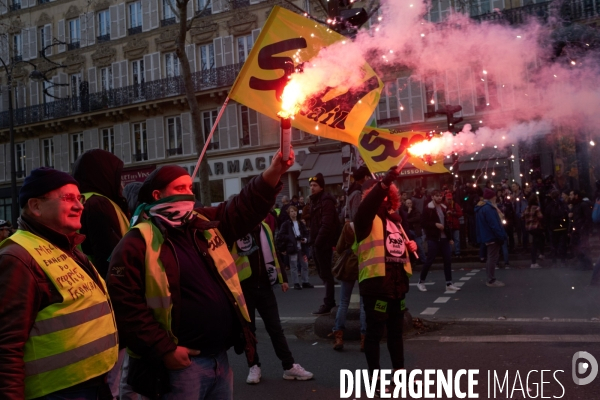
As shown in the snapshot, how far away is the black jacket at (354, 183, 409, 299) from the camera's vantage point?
4816 millimetres

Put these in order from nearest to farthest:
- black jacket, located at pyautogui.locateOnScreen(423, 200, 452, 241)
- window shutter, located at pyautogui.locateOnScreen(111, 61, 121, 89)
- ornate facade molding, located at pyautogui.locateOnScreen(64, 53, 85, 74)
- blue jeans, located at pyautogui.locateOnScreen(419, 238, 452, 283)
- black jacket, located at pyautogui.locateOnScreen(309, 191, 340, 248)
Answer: black jacket, located at pyautogui.locateOnScreen(309, 191, 340, 248) < blue jeans, located at pyautogui.locateOnScreen(419, 238, 452, 283) < black jacket, located at pyautogui.locateOnScreen(423, 200, 452, 241) < window shutter, located at pyautogui.locateOnScreen(111, 61, 121, 89) < ornate facade molding, located at pyautogui.locateOnScreen(64, 53, 85, 74)

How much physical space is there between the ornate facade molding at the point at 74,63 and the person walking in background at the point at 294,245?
25.5 meters

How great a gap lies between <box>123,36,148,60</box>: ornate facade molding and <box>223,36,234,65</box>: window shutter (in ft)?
16.9

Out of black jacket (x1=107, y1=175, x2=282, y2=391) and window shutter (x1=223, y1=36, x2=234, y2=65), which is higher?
window shutter (x1=223, y1=36, x2=234, y2=65)

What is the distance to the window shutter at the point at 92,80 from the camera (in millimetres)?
33750

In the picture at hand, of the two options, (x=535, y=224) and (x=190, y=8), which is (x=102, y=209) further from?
(x=190, y=8)

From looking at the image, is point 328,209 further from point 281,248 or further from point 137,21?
point 137,21

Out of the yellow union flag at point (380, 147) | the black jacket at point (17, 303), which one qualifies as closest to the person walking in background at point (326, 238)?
the yellow union flag at point (380, 147)

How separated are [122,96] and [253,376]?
29.3m

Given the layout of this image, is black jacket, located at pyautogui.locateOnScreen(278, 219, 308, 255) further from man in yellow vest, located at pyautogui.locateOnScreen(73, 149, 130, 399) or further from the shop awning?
the shop awning

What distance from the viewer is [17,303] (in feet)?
7.75

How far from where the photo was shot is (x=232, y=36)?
96.4 feet

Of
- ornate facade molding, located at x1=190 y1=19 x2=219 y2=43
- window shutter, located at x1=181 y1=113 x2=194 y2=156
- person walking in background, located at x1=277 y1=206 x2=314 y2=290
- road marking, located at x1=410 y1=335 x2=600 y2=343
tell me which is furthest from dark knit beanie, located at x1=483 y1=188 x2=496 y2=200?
ornate facade molding, located at x1=190 y1=19 x2=219 y2=43

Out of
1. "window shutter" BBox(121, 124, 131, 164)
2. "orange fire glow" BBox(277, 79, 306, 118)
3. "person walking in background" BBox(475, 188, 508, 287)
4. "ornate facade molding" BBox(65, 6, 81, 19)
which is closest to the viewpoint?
"orange fire glow" BBox(277, 79, 306, 118)
